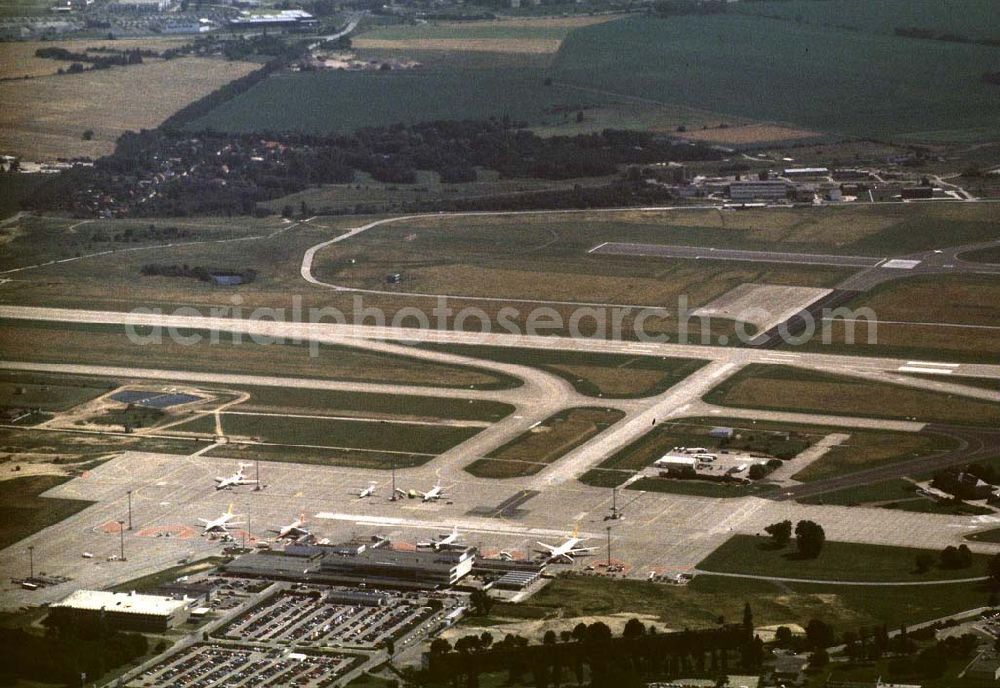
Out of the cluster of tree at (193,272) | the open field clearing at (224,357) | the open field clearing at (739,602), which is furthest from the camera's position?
the cluster of tree at (193,272)

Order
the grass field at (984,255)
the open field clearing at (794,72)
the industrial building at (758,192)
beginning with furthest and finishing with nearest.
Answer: the open field clearing at (794,72), the industrial building at (758,192), the grass field at (984,255)

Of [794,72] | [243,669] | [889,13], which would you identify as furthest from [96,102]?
[243,669]

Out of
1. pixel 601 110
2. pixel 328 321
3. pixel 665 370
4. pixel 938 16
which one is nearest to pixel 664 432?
pixel 665 370

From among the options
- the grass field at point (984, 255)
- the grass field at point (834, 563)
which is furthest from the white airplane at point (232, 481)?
the grass field at point (984, 255)

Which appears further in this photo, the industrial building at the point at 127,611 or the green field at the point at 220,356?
the green field at the point at 220,356

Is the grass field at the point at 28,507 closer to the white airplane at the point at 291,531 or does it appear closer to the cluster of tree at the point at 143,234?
the white airplane at the point at 291,531

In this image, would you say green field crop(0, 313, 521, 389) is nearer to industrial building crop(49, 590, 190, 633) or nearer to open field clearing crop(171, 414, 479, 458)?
open field clearing crop(171, 414, 479, 458)
